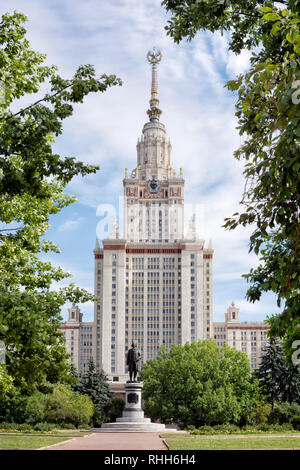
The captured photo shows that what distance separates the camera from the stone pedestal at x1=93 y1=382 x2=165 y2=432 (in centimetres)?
3890

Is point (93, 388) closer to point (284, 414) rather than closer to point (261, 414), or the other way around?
point (261, 414)

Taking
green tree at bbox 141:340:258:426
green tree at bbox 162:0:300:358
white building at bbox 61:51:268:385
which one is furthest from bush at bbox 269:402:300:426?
white building at bbox 61:51:268:385

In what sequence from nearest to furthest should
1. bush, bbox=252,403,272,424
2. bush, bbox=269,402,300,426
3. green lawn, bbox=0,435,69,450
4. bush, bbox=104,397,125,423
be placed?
green lawn, bbox=0,435,69,450 < bush, bbox=269,402,300,426 < bush, bbox=252,403,272,424 < bush, bbox=104,397,125,423

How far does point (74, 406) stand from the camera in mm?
55250

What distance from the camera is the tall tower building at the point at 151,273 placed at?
14238 centimetres

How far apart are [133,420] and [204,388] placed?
51.5ft

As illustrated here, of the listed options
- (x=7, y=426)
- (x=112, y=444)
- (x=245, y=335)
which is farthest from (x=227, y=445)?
(x=245, y=335)

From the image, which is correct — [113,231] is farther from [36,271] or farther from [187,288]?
[36,271]

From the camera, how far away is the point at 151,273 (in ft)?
485

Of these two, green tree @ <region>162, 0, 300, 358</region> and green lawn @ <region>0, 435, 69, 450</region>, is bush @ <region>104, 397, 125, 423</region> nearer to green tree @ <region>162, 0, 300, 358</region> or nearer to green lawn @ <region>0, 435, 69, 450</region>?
green lawn @ <region>0, 435, 69, 450</region>

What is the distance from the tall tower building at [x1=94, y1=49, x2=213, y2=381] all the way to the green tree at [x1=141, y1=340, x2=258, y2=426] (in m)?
77.7

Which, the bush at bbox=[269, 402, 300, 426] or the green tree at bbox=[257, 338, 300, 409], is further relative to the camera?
the green tree at bbox=[257, 338, 300, 409]

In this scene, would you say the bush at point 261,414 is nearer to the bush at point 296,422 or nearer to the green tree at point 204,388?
the green tree at point 204,388
